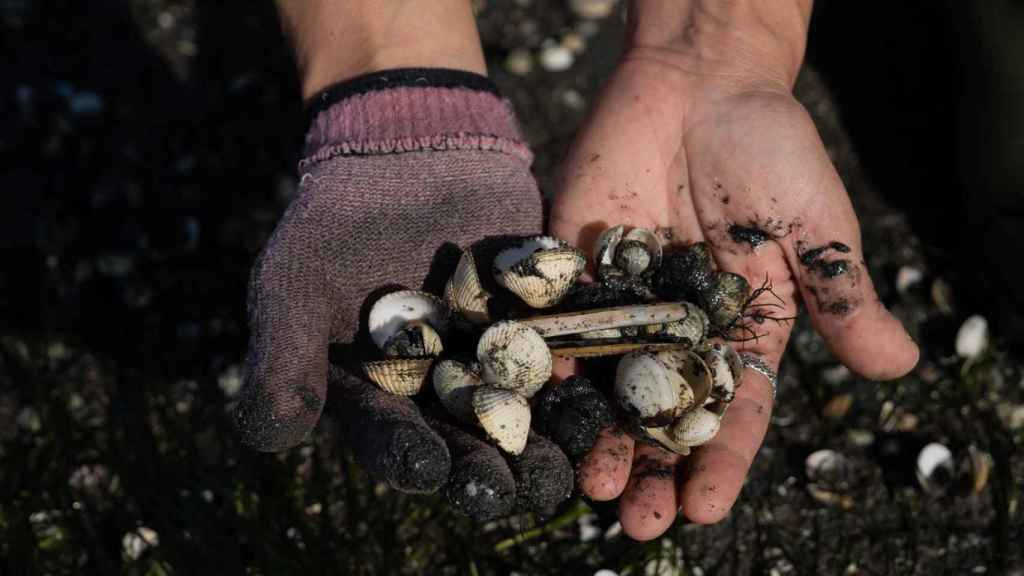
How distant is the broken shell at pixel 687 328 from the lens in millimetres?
2746

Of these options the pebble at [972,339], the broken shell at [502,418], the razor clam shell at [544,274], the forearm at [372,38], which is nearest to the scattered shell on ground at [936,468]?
the pebble at [972,339]

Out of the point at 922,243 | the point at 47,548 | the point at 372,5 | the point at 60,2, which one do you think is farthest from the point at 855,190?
the point at 60,2

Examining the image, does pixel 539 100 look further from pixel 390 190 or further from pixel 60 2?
pixel 60 2

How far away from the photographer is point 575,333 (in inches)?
109

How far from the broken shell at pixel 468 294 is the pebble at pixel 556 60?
227cm

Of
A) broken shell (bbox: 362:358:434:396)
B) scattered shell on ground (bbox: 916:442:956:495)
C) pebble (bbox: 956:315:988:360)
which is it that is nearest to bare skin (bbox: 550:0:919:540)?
broken shell (bbox: 362:358:434:396)

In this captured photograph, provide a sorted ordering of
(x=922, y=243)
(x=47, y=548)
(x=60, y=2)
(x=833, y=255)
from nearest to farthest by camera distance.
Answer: (x=833, y=255) < (x=47, y=548) < (x=922, y=243) < (x=60, y=2)

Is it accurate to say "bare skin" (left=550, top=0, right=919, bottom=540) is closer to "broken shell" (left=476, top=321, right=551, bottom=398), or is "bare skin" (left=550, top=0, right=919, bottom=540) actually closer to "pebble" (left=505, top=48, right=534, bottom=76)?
"broken shell" (left=476, top=321, right=551, bottom=398)

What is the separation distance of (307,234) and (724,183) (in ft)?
4.24

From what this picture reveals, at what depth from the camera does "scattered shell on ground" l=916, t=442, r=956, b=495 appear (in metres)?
3.33

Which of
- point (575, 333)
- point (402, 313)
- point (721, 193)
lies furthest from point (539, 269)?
point (721, 193)

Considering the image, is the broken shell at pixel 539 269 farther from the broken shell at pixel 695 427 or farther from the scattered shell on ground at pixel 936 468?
the scattered shell on ground at pixel 936 468

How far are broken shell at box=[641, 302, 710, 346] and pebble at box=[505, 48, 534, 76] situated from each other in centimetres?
240

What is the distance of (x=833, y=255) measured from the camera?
2.76 m
